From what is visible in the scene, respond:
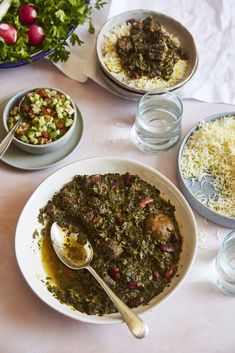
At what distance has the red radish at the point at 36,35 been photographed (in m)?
1.85

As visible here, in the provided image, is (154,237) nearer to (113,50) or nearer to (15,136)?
(15,136)

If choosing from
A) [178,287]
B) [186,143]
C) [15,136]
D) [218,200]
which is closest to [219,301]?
[178,287]

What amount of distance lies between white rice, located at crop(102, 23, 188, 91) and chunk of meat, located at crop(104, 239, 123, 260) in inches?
25.8

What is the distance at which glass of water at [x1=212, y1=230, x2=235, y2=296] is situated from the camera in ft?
4.75

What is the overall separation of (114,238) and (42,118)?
0.49 metres

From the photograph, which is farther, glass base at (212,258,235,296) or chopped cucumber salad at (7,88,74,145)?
chopped cucumber salad at (7,88,74,145)

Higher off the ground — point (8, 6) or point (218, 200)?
point (8, 6)

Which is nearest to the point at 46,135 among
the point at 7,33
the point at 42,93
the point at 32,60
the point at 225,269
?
the point at 42,93

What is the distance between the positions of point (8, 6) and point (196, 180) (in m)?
1.01

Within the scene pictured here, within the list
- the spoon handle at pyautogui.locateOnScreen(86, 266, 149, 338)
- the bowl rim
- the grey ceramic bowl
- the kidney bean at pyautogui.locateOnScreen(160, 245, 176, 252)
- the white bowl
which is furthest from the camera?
the bowl rim

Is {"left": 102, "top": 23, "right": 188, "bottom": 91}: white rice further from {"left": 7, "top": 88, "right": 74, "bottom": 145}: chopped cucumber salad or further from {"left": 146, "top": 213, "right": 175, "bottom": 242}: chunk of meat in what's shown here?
{"left": 146, "top": 213, "right": 175, "bottom": 242}: chunk of meat

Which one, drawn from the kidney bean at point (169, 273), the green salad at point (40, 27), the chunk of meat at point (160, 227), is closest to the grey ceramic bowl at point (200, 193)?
the chunk of meat at point (160, 227)

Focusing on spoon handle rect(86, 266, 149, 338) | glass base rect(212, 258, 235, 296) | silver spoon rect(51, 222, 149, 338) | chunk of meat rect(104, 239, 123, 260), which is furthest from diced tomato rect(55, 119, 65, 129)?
glass base rect(212, 258, 235, 296)

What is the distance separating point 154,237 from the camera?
146 cm
